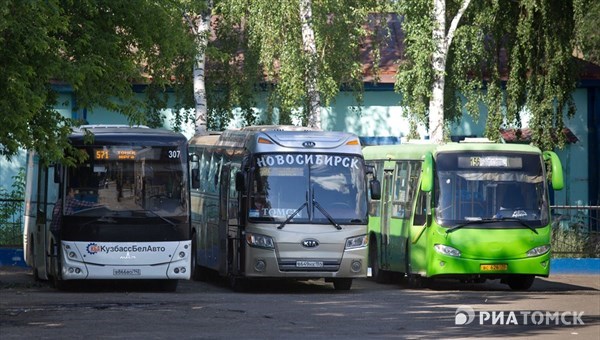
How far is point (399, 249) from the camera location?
2770cm

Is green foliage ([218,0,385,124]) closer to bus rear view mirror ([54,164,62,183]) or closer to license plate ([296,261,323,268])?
license plate ([296,261,323,268])

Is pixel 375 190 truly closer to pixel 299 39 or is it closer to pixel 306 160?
pixel 306 160

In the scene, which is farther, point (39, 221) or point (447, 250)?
point (39, 221)

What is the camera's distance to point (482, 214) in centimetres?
2562

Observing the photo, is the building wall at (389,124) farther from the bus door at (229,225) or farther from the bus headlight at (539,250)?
the bus headlight at (539,250)

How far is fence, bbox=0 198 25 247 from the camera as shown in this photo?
32.9m

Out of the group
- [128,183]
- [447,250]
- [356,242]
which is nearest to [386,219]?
[447,250]

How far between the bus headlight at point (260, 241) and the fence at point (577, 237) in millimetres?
10378

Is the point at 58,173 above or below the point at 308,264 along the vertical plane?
above

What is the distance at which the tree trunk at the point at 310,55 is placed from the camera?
114ft

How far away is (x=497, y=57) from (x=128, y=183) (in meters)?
14.7

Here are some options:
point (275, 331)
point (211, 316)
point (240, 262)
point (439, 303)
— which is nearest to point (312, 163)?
point (240, 262)

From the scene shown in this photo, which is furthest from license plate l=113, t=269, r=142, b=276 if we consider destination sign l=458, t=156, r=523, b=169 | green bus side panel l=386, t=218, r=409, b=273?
destination sign l=458, t=156, r=523, b=169

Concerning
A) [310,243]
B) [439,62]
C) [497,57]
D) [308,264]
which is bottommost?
[308,264]
